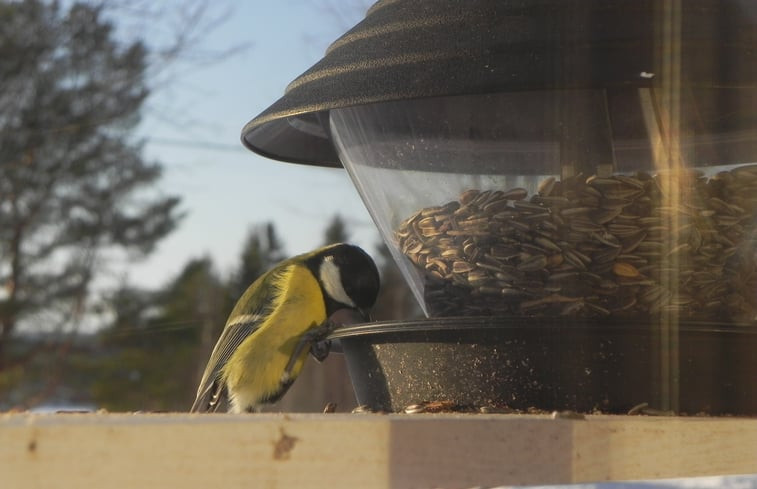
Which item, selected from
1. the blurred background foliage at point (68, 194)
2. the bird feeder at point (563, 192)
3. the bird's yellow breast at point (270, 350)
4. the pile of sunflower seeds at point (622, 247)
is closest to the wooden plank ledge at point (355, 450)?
the bird feeder at point (563, 192)

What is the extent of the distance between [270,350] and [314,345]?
0.45ft

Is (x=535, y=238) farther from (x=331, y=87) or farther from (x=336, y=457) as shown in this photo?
(x=336, y=457)

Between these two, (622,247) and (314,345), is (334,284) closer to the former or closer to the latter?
(314,345)

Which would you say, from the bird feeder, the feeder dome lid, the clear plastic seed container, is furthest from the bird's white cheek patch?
the feeder dome lid

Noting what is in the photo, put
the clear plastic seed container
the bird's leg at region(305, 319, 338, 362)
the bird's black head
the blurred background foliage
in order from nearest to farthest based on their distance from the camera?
1. the clear plastic seed container
2. the bird's leg at region(305, 319, 338, 362)
3. the bird's black head
4. the blurred background foliage

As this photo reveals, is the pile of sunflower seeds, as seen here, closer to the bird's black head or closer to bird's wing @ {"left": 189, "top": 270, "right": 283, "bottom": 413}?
the bird's black head

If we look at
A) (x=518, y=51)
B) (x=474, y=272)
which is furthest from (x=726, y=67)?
(x=474, y=272)

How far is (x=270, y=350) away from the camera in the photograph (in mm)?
3088

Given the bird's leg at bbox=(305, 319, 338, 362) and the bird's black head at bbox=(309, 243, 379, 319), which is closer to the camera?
the bird's leg at bbox=(305, 319, 338, 362)

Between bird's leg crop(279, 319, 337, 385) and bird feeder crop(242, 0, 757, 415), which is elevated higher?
bird feeder crop(242, 0, 757, 415)

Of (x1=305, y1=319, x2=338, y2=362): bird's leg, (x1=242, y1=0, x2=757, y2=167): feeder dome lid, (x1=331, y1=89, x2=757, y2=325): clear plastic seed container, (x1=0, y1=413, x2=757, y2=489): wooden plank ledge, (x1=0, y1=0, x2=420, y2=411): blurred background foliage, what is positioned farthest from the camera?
(x1=0, y1=0, x2=420, y2=411): blurred background foliage

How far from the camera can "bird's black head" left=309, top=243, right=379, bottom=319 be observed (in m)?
3.13

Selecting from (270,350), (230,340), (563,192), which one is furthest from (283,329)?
(563,192)

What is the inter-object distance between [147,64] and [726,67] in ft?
41.7
